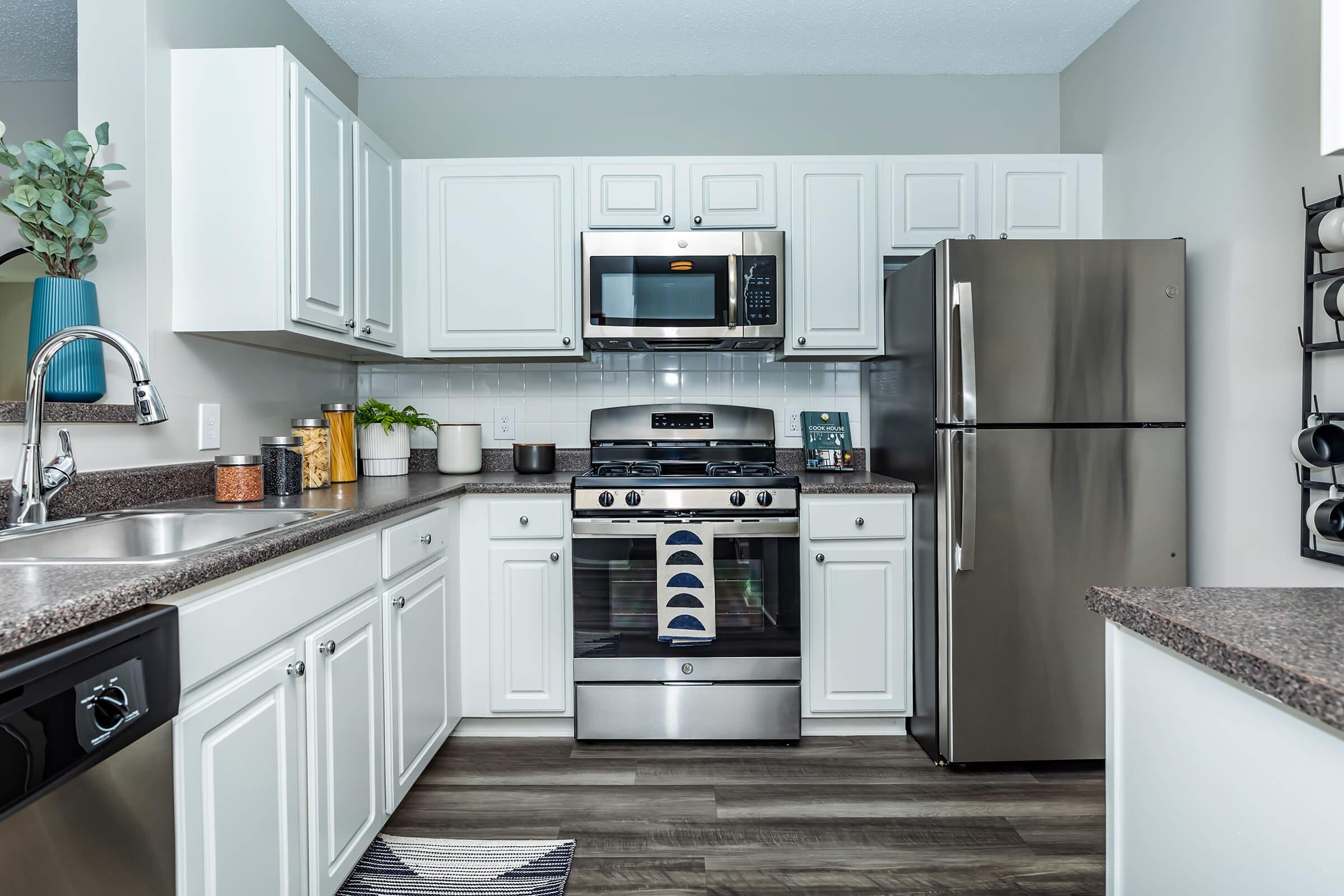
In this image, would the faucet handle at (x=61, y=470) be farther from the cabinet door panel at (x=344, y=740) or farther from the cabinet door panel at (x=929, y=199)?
the cabinet door panel at (x=929, y=199)

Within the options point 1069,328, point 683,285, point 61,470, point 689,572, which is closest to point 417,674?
point 689,572

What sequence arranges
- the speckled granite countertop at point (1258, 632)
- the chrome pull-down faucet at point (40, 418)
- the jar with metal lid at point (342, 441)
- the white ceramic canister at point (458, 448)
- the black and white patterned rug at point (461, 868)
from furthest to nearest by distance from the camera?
the white ceramic canister at point (458, 448), the jar with metal lid at point (342, 441), the black and white patterned rug at point (461, 868), the chrome pull-down faucet at point (40, 418), the speckled granite countertop at point (1258, 632)

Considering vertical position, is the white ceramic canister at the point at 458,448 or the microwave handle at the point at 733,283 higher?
the microwave handle at the point at 733,283

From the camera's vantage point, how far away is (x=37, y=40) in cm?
257

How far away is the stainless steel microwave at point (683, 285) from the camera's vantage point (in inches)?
107

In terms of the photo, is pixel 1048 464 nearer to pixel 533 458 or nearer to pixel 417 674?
pixel 533 458


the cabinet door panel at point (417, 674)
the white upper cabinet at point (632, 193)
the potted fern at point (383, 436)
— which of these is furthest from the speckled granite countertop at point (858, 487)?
the potted fern at point (383, 436)

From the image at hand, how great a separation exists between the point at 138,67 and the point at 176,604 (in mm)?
1538

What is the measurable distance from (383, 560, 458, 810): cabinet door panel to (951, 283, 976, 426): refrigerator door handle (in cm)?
169

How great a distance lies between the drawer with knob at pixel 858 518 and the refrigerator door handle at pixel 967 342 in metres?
0.42

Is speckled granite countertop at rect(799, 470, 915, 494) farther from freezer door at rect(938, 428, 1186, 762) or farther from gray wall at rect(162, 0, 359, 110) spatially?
gray wall at rect(162, 0, 359, 110)

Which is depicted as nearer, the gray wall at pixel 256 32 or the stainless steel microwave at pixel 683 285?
the gray wall at pixel 256 32

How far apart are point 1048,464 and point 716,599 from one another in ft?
3.67

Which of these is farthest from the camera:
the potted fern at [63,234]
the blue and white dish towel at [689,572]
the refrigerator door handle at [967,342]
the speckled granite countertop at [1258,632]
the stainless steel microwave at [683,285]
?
the stainless steel microwave at [683,285]
